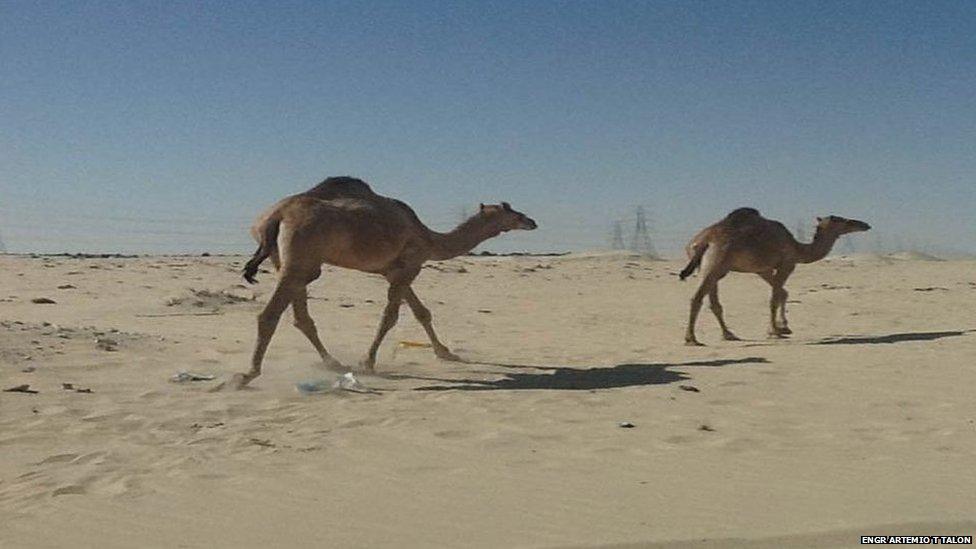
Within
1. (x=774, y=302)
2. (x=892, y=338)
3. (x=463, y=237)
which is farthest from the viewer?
(x=774, y=302)

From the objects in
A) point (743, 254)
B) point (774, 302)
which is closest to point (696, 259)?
point (743, 254)

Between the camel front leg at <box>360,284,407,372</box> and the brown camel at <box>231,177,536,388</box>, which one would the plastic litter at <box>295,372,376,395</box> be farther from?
the camel front leg at <box>360,284,407,372</box>

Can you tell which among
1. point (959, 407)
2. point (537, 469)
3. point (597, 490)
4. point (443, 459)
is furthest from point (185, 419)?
point (959, 407)

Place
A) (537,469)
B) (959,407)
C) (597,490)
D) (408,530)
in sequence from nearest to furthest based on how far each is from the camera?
(408,530) → (597,490) → (537,469) → (959,407)

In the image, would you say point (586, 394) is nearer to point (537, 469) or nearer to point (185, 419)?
point (537, 469)

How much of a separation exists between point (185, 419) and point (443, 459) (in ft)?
7.32

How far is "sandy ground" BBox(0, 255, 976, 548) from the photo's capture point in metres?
4.20

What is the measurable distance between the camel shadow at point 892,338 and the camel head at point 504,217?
4.11 metres

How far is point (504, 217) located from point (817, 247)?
6395mm

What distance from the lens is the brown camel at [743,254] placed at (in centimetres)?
1367

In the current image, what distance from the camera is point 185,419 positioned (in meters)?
6.71

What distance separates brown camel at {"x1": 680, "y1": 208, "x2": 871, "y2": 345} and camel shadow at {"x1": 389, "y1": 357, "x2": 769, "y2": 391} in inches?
142

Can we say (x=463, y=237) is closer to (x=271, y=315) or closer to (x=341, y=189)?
(x=341, y=189)

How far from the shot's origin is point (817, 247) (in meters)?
15.5
